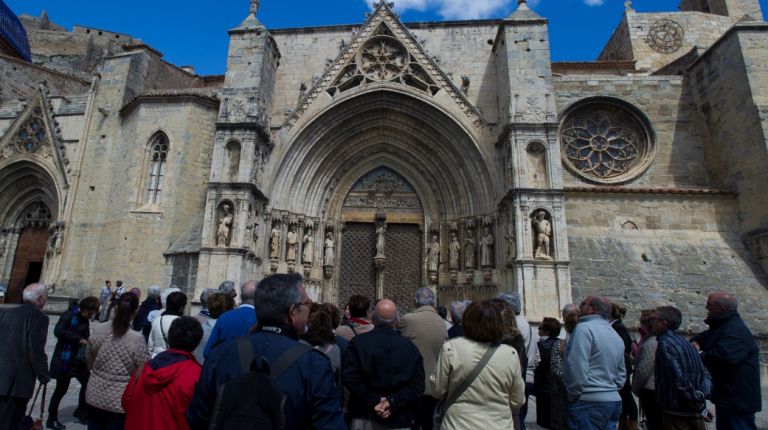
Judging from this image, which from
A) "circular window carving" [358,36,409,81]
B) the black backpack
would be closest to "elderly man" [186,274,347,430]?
the black backpack

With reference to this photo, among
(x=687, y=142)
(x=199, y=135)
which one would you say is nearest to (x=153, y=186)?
(x=199, y=135)

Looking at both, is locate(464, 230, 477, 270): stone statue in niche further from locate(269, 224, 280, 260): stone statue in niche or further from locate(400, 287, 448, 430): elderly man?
locate(400, 287, 448, 430): elderly man

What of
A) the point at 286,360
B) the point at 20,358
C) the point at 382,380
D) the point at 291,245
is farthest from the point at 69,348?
the point at 291,245

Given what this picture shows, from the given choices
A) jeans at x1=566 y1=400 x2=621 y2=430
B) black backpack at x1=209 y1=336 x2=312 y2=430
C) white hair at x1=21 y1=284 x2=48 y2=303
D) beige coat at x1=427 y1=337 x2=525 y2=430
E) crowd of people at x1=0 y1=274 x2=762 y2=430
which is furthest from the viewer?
white hair at x1=21 y1=284 x2=48 y2=303

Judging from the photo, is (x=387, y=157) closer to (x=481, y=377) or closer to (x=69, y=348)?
(x=69, y=348)

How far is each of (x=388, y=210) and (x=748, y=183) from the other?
985cm

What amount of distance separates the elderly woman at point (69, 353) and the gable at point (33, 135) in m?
13.4

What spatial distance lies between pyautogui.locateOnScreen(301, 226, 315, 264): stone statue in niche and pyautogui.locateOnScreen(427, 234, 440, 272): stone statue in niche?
3.44m

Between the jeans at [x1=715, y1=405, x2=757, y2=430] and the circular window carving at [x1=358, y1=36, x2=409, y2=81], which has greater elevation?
the circular window carving at [x1=358, y1=36, x2=409, y2=81]

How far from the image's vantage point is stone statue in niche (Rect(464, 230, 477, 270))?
11.8m

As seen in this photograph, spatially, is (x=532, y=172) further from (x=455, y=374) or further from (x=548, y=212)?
(x=455, y=374)

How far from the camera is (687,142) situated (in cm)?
1311

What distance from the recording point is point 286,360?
1.73 meters

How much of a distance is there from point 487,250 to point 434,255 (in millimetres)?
1732
